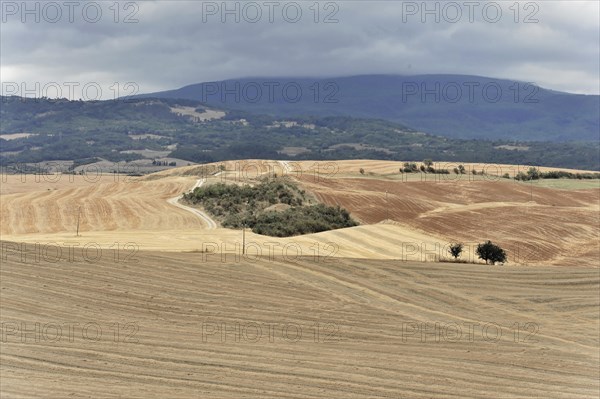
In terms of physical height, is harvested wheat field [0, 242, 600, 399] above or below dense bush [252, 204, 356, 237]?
below

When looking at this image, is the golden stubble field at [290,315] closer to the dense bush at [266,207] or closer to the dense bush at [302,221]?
the dense bush at [302,221]

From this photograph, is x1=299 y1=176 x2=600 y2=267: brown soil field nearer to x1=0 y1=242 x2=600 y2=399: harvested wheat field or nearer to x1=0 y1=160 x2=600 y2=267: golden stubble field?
x1=0 y1=160 x2=600 y2=267: golden stubble field

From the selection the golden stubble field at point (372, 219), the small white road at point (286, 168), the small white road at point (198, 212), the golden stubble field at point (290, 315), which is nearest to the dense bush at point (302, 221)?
the golden stubble field at point (372, 219)

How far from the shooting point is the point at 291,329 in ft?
117

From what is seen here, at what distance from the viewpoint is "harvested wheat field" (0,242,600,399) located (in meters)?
29.1

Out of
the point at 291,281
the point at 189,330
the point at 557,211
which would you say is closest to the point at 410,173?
the point at 557,211

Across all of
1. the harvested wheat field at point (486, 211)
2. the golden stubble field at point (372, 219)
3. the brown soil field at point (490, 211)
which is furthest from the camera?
the brown soil field at point (490, 211)

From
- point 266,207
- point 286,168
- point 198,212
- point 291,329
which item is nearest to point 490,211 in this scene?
point 266,207

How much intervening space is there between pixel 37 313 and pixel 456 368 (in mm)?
19510

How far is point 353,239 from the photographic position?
57.5 metres

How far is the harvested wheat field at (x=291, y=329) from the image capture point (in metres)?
29.1

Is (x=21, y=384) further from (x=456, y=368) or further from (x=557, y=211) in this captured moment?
(x=557, y=211)

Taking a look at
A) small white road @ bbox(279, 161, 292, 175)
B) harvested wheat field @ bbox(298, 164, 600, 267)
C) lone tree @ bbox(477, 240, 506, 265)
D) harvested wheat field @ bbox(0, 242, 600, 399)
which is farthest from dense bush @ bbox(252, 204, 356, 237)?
small white road @ bbox(279, 161, 292, 175)

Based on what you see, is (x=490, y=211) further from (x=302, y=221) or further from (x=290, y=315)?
(x=290, y=315)
